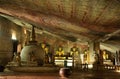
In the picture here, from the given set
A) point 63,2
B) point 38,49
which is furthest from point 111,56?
point 63,2

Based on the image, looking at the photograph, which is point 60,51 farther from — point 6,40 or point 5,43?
point 5,43

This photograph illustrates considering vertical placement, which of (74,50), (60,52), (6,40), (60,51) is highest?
(6,40)

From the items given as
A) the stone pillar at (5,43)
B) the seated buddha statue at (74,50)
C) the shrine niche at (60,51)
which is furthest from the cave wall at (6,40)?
the seated buddha statue at (74,50)

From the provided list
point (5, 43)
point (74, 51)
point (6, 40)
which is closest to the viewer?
point (5, 43)

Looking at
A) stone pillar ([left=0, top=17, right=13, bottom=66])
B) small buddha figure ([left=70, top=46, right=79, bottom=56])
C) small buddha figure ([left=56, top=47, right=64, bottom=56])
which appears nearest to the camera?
stone pillar ([left=0, top=17, right=13, bottom=66])

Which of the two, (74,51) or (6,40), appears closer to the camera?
(6,40)

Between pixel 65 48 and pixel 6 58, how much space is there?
9.83 meters

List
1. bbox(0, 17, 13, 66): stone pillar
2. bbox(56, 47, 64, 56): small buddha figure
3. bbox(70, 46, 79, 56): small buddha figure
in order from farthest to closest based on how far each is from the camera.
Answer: bbox(70, 46, 79, 56): small buddha figure, bbox(56, 47, 64, 56): small buddha figure, bbox(0, 17, 13, 66): stone pillar

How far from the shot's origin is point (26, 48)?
15.1 meters

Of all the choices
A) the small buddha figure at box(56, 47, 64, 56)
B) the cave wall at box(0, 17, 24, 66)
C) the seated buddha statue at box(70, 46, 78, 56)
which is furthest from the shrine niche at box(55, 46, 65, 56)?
the cave wall at box(0, 17, 24, 66)

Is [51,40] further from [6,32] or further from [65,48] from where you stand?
[6,32]

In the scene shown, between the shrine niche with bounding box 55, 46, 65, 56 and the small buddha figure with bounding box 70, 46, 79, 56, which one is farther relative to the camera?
the small buddha figure with bounding box 70, 46, 79, 56

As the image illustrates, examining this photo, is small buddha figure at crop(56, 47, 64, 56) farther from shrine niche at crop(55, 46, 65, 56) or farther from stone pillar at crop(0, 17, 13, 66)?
stone pillar at crop(0, 17, 13, 66)

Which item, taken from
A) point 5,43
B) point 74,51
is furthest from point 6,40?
point 74,51
